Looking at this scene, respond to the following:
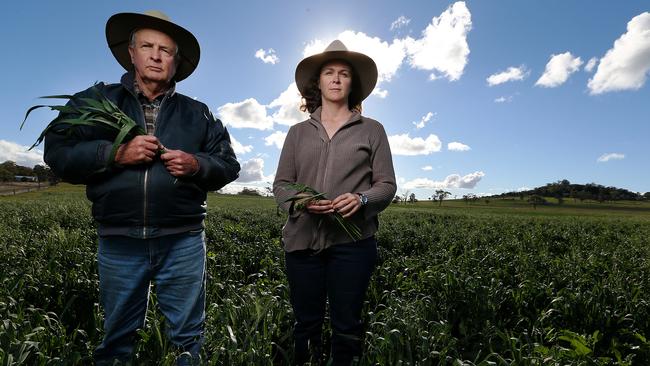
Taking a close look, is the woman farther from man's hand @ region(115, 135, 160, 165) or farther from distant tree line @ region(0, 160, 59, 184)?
distant tree line @ region(0, 160, 59, 184)

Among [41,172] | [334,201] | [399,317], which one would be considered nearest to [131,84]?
Result: [334,201]

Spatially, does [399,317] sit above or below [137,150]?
below

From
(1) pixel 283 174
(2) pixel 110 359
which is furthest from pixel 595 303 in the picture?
(2) pixel 110 359

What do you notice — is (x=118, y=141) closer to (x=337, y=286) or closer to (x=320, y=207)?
(x=320, y=207)

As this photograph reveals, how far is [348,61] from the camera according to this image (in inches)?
120

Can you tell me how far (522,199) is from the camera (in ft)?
479

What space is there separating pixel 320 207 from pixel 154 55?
58.4 inches

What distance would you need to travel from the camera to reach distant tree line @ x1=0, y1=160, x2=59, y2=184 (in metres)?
106

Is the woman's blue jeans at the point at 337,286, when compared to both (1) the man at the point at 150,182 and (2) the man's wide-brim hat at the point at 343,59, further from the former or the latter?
(2) the man's wide-brim hat at the point at 343,59

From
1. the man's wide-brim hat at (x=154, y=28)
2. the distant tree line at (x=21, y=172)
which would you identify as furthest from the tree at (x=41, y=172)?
the man's wide-brim hat at (x=154, y=28)

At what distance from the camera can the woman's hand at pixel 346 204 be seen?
259 cm

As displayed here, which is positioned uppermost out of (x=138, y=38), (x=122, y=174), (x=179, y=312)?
(x=138, y=38)

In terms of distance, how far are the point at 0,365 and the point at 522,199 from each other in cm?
16102

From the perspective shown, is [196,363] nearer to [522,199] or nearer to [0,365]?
[0,365]
